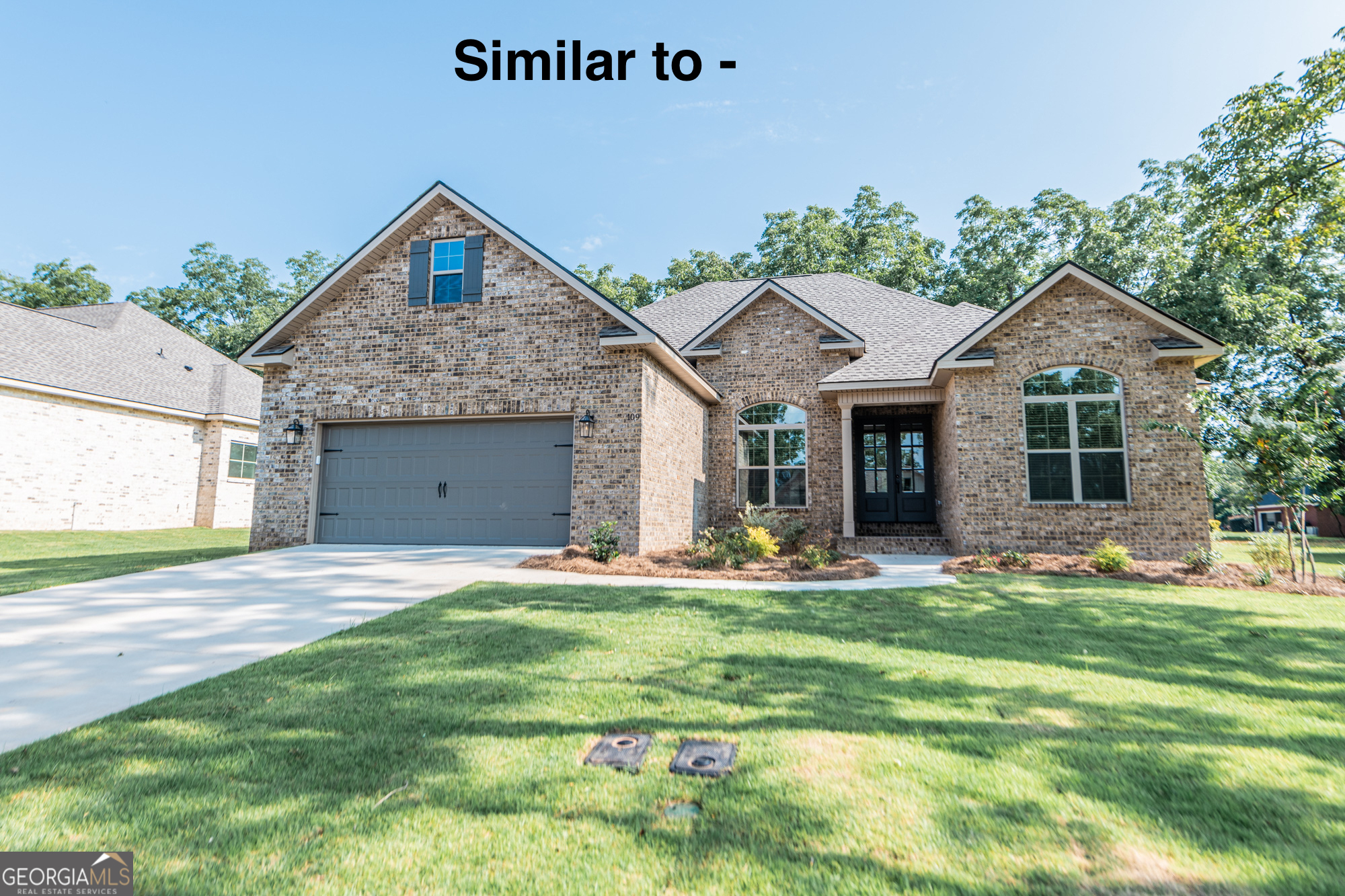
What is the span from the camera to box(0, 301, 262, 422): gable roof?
16.5 m

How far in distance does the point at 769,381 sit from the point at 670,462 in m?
4.28

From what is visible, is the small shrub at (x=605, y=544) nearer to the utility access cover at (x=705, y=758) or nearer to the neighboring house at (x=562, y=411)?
the neighboring house at (x=562, y=411)

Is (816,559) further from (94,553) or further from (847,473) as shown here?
(94,553)

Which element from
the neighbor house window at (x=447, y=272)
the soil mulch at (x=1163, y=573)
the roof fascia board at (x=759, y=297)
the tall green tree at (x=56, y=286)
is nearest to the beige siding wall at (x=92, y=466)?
the neighbor house window at (x=447, y=272)

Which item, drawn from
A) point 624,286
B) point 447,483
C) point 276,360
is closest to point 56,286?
point 624,286

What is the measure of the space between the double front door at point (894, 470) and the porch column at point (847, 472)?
139cm

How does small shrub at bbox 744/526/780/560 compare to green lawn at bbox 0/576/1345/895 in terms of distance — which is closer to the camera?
green lawn at bbox 0/576/1345/895

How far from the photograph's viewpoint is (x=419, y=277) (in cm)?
1170

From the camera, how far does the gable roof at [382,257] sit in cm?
1117

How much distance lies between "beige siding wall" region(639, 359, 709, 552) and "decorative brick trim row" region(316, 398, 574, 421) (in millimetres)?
1573

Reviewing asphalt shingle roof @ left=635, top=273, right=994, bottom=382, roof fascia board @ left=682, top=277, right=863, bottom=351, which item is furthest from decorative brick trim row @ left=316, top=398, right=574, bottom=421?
roof fascia board @ left=682, top=277, right=863, bottom=351

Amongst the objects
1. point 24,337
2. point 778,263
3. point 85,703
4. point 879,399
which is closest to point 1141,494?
point 879,399

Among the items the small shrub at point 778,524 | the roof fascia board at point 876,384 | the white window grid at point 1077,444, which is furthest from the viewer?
the roof fascia board at point 876,384

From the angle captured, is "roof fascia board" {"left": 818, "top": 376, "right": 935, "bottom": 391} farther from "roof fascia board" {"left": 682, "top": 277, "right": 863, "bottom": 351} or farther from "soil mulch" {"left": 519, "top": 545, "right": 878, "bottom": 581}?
"soil mulch" {"left": 519, "top": 545, "right": 878, "bottom": 581}
